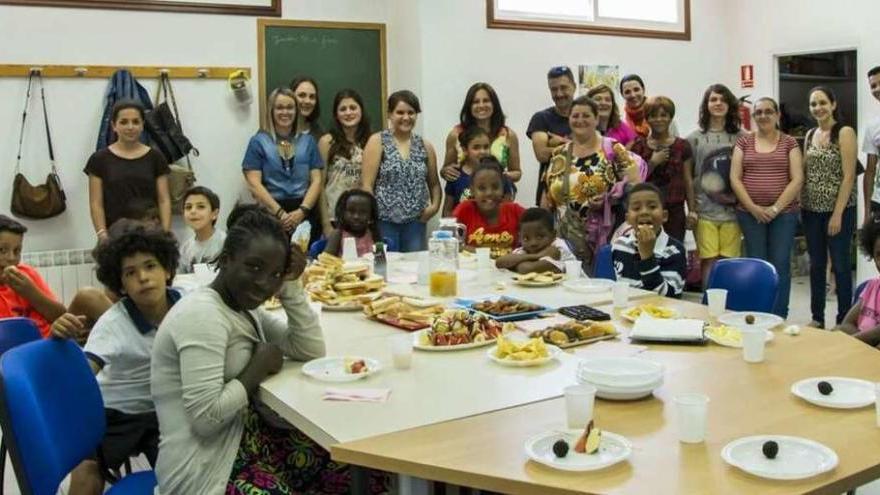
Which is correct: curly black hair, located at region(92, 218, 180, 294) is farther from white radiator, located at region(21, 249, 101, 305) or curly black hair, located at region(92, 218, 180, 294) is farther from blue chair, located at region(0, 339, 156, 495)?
white radiator, located at region(21, 249, 101, 305)

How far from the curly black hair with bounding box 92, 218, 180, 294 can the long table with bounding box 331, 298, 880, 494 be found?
3.44 ft

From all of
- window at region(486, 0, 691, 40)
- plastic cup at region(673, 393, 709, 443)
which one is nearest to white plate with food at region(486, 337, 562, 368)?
plastic cup at region(673, 393, 709, 443)

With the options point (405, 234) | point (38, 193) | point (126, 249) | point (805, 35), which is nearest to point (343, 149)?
point (405, 234)

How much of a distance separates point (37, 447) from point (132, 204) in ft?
10.8

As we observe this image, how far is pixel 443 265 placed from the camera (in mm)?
3238

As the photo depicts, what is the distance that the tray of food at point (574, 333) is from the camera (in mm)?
2377

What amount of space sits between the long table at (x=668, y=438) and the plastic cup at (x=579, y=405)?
5 cm

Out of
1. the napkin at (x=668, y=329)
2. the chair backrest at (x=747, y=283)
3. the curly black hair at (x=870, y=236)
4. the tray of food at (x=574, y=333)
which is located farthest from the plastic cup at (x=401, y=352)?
the curly black hair at (x=870, y=236)

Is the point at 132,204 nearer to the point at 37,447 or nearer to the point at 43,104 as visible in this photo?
the point at 43,104

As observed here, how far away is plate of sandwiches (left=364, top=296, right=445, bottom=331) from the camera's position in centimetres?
267

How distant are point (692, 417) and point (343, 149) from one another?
4.03m

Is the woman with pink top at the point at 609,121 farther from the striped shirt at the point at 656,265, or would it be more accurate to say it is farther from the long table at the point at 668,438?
the long table at the point at 668,438

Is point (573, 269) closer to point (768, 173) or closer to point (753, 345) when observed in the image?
point (753, 345)

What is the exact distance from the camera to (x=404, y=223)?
5086mm
